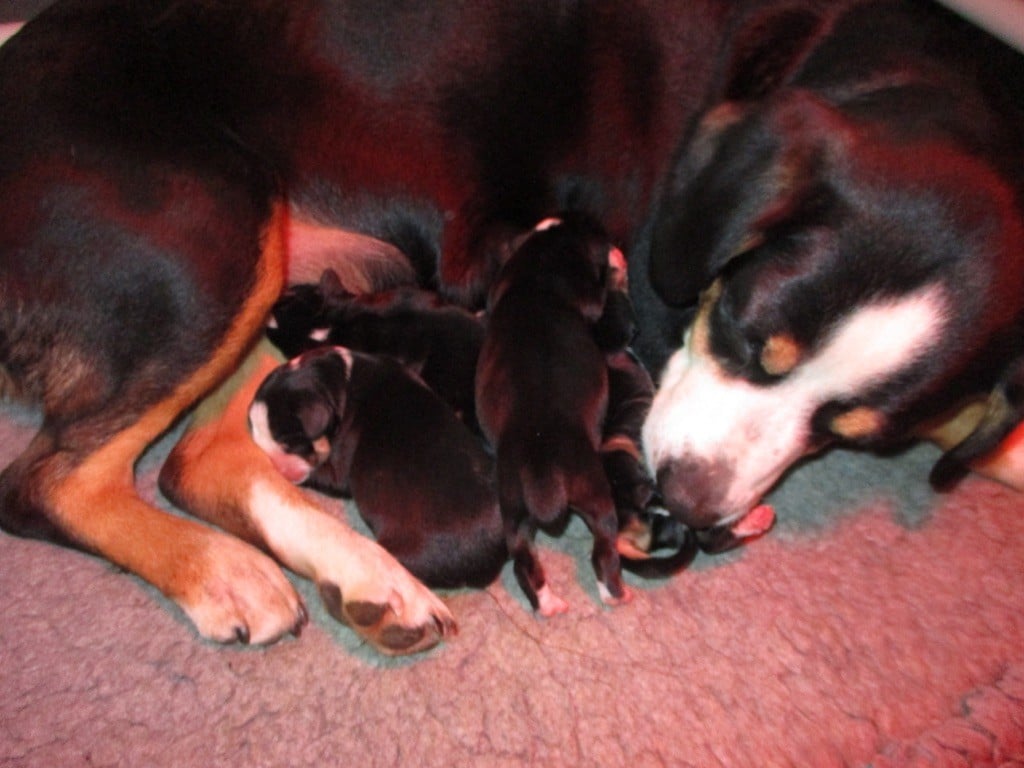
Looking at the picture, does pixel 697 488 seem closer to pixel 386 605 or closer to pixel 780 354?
pixel 780 354

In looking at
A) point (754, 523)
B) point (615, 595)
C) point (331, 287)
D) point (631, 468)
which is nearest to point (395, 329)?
point (331, 287)

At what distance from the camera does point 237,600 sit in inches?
57.7

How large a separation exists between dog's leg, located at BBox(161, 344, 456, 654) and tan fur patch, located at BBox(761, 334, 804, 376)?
653mm

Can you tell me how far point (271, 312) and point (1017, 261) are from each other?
128cm

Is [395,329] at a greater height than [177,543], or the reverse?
[395,329]

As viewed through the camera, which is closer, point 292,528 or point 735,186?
point 735,186

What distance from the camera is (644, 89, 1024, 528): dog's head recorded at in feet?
4.13

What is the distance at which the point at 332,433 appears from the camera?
62.2 inches

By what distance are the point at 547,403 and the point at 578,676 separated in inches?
Answer: 17.6

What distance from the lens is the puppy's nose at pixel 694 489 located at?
4.64 ft

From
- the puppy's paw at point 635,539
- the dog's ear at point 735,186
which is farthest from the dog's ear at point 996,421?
the puppy's paw at point 635,539

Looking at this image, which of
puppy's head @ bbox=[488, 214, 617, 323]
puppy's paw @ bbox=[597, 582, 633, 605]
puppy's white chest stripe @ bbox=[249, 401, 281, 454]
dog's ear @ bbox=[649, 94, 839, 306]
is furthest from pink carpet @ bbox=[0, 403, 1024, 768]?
dog's ear @ bbox=[649, 94, 839, 306]

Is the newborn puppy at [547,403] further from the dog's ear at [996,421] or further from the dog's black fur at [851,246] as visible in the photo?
the dog's ear at [996,421]

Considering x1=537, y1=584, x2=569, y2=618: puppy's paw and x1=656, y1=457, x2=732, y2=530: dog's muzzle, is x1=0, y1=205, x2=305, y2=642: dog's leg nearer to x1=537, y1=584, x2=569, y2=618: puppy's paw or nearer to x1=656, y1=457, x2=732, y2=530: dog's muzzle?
x1=537, y1=584, x2=569, y2=618: puppy's paw
